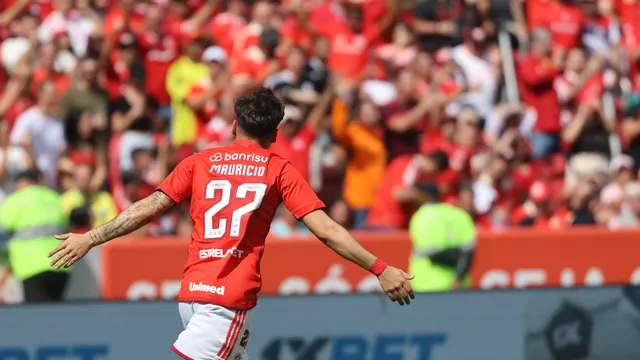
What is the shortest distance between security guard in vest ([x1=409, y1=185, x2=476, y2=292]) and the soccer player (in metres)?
4.46

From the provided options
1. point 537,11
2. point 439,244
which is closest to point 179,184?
point 439,244

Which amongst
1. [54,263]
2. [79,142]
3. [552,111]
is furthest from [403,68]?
[54,263]

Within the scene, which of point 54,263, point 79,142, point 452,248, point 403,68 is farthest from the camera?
point 403,68

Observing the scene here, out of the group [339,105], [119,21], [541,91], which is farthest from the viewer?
[541,91]

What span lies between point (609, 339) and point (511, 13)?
701 centimetres

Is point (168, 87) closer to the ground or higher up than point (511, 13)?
closer to the ground

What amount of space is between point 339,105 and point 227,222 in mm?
7311

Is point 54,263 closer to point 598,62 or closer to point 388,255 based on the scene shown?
point 388,255

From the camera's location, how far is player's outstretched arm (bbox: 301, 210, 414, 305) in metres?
5.83

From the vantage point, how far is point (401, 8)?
1493 cm

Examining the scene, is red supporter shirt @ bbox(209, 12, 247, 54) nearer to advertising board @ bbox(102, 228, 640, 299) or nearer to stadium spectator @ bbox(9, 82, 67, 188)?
stadium spectator @ bbox(9, 82, 67, 188)

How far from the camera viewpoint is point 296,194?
19.9ft

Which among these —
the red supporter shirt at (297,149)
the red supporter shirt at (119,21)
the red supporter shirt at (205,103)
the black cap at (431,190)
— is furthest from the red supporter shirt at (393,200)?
the red supporter shirt at (119,21)

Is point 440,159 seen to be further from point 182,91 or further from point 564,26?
point 564,26
